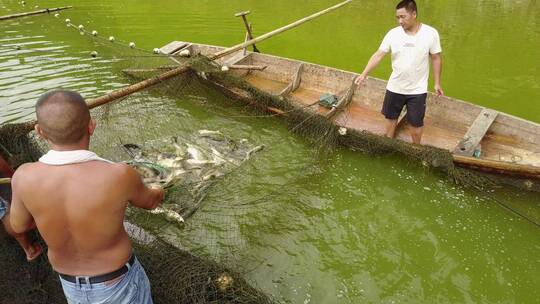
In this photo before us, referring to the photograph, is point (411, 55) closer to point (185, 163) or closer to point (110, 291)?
point (185, 163)

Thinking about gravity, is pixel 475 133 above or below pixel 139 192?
below

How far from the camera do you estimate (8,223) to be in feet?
10.7

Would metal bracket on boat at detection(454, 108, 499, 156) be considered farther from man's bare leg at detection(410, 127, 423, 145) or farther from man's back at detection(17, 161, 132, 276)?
man's back at detection(17, 161, 132, 276)

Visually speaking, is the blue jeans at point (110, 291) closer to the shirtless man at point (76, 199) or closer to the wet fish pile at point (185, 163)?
the shirtless man at point (76, 199)

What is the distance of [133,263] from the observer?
93.4 inches

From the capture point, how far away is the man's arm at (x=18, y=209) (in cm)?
202

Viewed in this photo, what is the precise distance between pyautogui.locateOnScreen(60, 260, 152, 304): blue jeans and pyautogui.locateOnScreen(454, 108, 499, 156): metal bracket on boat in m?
4.26

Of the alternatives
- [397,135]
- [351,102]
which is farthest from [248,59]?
[397,135]

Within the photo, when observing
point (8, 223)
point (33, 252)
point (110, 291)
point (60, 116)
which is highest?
point (60, 116)

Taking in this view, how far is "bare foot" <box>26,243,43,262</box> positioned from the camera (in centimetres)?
332

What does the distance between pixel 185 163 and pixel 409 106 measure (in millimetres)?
3140

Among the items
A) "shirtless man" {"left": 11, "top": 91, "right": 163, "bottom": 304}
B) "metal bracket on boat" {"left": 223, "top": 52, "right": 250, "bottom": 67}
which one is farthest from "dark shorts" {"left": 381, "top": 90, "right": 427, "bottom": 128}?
"shirtless man" {"left": 11, "top": 91, "right": 163, "bottom": 304}

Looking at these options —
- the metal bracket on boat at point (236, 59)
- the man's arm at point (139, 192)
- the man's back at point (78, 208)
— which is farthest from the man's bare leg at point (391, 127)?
the man's back at point (78, 208)

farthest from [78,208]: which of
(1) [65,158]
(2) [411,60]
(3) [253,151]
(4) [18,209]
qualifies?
(2) [411,60]
